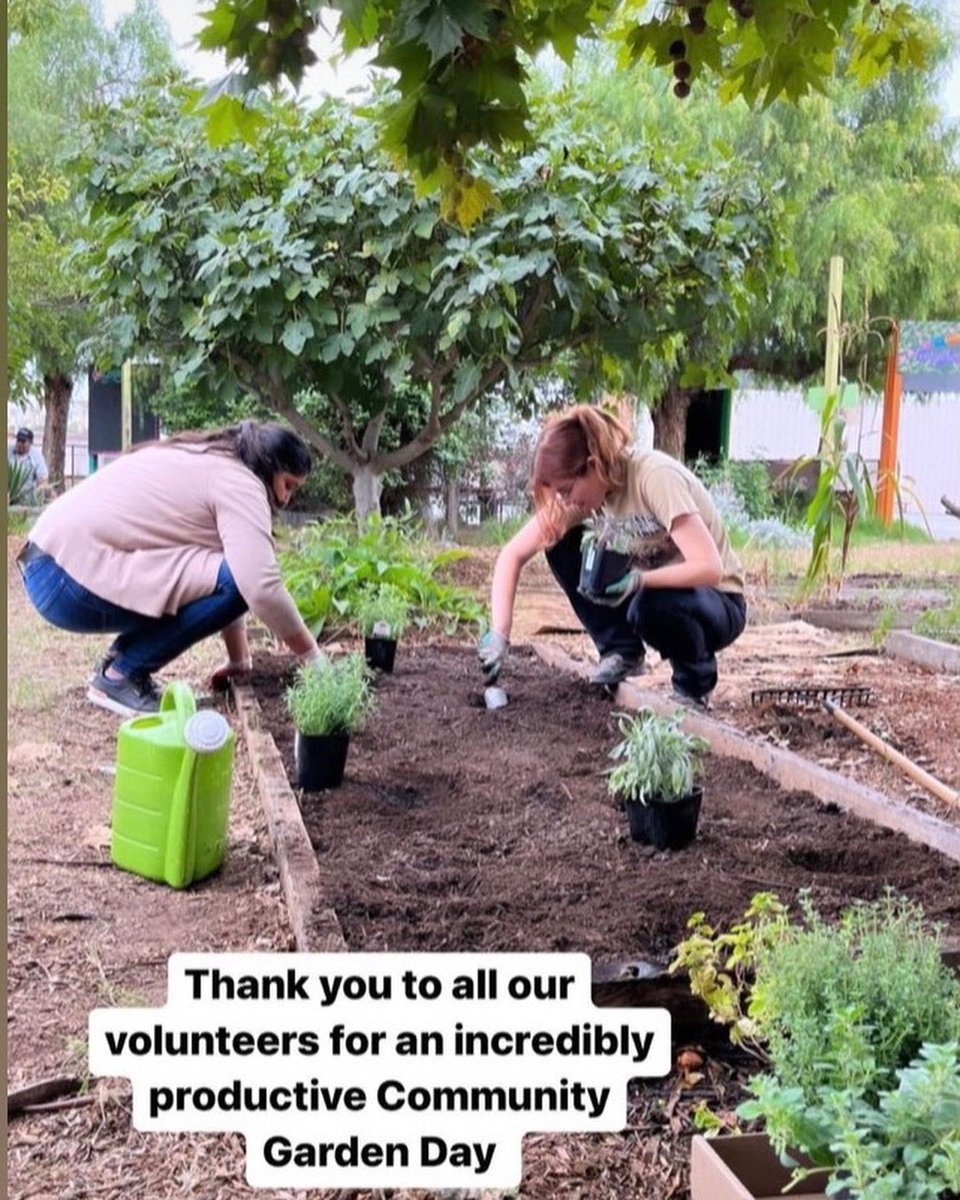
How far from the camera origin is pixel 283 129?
1.18 metres

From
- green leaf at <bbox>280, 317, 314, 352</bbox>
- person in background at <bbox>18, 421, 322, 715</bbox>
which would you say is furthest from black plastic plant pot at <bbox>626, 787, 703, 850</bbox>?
green leaf at <bbox>280, 317, 314, 352</bbox>

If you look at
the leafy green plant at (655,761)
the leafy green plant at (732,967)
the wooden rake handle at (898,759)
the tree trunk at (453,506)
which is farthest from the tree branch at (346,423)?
the wooden rake handle at (898,759)

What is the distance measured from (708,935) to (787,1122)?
0.36 m

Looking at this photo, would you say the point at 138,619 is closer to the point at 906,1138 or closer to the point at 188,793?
the point at 188,793

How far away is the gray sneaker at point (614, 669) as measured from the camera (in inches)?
56.0

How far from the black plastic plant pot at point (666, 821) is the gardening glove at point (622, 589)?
0.29m

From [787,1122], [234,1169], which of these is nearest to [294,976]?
[234,1169]

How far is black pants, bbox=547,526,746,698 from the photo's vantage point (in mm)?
1323

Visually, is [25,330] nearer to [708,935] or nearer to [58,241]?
[58,241]

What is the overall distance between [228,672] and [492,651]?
1.03 ft

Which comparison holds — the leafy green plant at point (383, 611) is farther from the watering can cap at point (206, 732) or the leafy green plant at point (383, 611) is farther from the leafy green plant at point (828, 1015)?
the leafy green plant at point (828, 1015)

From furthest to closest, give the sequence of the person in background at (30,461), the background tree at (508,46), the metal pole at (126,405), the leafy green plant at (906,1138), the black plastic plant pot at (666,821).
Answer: the black plastic plant pot at (666,821) → the metal pole at (126,405) → the person in background at (30,461) → the background tree at (508,46) → the leafy green plant at (906,1138)

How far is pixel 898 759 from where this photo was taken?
154 cm

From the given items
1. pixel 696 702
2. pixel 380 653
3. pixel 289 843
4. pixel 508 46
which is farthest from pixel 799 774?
pixel 508 46
